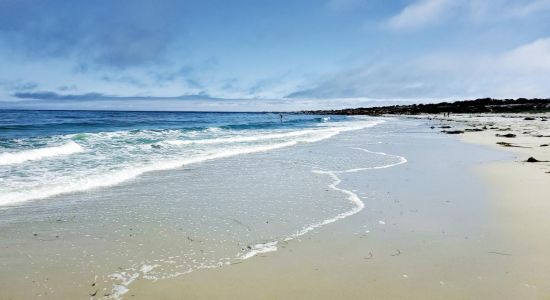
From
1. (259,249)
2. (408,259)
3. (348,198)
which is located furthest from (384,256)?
(348,198)

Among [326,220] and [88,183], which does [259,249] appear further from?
[88,183]

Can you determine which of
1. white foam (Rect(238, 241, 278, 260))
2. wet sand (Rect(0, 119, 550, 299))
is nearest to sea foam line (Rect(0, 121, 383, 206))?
wet sand (Rect(0, 119, 550, 299))

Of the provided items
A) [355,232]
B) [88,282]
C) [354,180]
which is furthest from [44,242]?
[354,180]

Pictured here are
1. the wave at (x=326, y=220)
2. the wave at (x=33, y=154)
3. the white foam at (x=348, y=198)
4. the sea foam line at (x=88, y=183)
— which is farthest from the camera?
the wave at (x=33, y=154)

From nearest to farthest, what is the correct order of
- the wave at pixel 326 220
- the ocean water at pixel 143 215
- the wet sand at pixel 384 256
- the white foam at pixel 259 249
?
the wet sand at pixel 384 256 → the ocean water at pixel 143 215 → the white foam at pixel 259 249 → the wave at pixel 326 220

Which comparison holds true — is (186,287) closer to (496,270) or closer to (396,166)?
(496,270)

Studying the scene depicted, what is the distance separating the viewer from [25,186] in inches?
353

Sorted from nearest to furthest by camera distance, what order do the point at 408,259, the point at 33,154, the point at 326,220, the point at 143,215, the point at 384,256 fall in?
the point at 408,259, the point at 384,256, the point at 326,220, the point at 143,215, the point at 33,154

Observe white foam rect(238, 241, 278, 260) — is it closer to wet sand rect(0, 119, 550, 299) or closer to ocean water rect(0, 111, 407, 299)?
ocean water rect(0, 111, 407, 299)

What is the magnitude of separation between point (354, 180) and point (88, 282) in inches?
284

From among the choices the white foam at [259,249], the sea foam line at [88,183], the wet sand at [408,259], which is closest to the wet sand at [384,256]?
the wet sand at [408,259]

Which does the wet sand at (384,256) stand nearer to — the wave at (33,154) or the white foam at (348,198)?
the white foam at (348,198)

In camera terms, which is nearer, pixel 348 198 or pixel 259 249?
pixel 259 249

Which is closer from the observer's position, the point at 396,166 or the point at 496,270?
the point at 496,270
